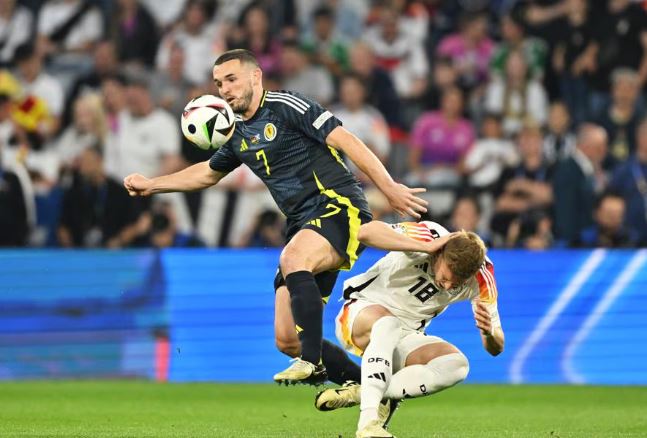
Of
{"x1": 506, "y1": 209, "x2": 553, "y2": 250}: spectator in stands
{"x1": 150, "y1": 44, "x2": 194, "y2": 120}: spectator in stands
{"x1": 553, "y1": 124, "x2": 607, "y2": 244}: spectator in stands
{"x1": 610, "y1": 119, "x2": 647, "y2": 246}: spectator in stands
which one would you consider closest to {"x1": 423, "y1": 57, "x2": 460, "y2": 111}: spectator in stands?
{"x1": 553, "y1": 124, "x2": 607, "y2": 244}: spectator in stands

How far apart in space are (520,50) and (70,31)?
5.50m

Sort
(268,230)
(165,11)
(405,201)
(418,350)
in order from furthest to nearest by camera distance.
→ 1. (165,11)
2. (268,230)
3. (418,350)
4. (405,201)

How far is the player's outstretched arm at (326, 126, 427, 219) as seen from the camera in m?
6.46

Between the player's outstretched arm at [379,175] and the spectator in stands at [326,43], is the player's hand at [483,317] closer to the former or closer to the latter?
the player's outstretched arm at [379,175]

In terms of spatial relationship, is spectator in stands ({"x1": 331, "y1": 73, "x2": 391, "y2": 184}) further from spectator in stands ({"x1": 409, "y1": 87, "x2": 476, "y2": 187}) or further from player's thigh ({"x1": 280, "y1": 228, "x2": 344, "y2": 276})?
player's thigh ({"x1": 280, "y1": 228, "x2": 344, "y2": 276})

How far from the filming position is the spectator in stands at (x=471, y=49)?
1454 cm

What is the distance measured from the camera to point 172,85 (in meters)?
14.5

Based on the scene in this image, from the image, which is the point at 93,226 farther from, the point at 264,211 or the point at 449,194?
the point at 449,194

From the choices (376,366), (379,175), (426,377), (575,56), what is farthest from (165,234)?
(376,366)

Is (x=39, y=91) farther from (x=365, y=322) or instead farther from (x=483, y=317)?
(x=483, y=317)

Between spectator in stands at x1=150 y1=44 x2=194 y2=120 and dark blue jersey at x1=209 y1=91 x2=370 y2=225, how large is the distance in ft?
23.2

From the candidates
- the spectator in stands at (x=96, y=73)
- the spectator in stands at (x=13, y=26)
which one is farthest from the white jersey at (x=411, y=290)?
the spectator in stands at (x=13, y=26)

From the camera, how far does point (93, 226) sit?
13.5 metres

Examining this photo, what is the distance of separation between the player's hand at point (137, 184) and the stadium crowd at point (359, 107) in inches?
212
